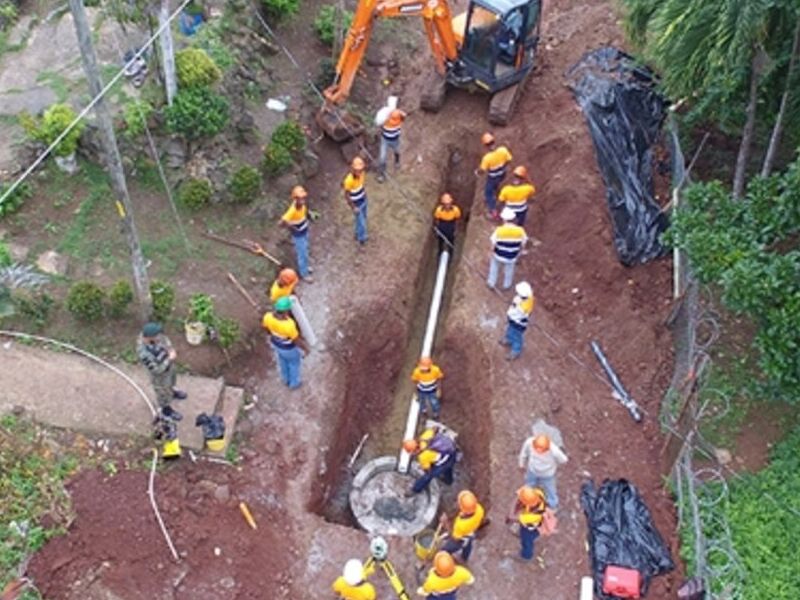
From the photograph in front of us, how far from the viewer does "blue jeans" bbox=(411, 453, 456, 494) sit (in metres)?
12.6

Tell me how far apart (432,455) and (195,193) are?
578cm

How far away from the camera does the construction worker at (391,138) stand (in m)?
16.0

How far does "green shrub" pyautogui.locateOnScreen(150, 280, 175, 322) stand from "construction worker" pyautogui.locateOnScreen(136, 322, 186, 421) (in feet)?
4.77

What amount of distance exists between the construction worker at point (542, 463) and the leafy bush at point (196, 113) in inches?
285

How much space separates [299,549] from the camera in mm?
11969

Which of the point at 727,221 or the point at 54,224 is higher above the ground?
the point at 727,221

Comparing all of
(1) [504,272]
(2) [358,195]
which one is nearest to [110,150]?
(2) [358,195]

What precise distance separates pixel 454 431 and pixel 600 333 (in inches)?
108

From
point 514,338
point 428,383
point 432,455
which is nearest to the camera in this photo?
point 432,455

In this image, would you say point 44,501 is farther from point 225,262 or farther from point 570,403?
point 570,403

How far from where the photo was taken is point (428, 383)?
541 inches

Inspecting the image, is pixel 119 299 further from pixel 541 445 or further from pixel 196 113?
pixel 541 445

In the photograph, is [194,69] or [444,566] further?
[194,69]

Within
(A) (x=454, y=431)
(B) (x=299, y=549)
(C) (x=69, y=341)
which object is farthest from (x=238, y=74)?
(B) (x=299, y=549)
